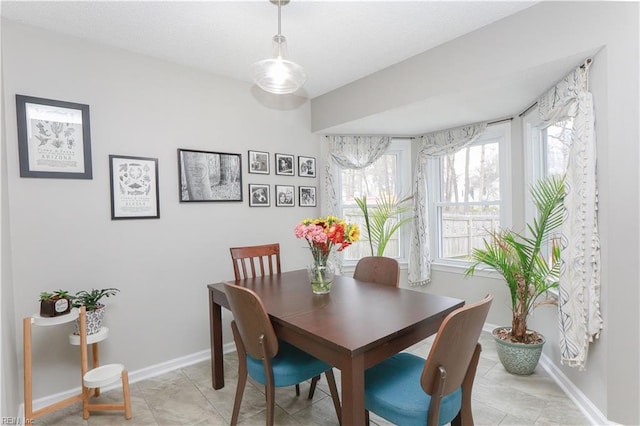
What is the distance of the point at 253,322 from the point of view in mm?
1598

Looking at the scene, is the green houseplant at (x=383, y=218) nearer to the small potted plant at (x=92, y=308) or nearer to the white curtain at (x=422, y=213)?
the white curtain at (x=422, y=213)

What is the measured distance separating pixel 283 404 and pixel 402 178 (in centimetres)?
290

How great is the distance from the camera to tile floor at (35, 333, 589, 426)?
1.97 metres

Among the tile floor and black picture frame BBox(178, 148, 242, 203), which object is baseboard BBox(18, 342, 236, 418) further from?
black picture frame BBox(178, 148, 242, 203)

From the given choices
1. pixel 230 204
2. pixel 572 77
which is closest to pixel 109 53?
pixel 230 204

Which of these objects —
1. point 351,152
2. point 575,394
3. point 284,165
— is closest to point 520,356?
point 575,394

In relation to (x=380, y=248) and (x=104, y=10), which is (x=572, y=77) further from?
(x=104, y=10)

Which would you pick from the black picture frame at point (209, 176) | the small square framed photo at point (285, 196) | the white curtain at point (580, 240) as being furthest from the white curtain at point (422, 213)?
the black picture frame at point (209, 176)

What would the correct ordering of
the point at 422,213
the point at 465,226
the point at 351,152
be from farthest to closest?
the point at 351,152 → the point at 422,213 → the point at 465,226

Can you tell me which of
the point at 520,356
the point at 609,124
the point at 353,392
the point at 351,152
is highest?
the point at 351,152

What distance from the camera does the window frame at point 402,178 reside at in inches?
157

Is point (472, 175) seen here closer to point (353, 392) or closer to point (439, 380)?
point (439, 380)

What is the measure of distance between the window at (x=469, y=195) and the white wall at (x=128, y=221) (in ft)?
6.76

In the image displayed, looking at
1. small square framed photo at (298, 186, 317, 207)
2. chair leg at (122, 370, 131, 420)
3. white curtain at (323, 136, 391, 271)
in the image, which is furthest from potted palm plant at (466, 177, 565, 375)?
chair leg at (122, 370, 131, 420)
